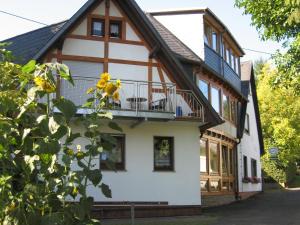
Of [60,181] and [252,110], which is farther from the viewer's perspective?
[252,110]

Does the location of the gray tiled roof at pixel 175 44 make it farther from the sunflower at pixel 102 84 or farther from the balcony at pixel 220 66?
the sunflower at pixel 102 84

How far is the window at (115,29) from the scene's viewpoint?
664 inches

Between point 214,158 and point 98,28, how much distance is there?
7.95 m

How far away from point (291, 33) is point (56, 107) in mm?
11545

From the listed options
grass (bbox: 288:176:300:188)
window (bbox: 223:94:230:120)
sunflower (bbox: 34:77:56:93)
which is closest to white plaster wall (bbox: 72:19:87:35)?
window (bbox: 223:94:230:120)

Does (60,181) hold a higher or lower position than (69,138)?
lower

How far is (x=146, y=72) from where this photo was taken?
17000mm

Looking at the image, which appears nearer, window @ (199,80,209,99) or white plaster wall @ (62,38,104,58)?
white plaster wall @ (62,38,104,58)

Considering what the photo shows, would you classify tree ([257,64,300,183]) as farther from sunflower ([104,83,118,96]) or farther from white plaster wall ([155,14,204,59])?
sunflower ([104,83,118,96])

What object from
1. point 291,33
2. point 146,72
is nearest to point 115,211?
point 146,72

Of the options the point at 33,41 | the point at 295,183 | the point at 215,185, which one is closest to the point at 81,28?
the point at 33,41

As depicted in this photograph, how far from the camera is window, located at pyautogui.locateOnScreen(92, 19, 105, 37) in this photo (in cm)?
1662

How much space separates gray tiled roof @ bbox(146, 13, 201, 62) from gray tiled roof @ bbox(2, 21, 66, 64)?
14.4 ft

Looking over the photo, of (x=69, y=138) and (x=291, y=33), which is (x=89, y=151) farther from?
(x=291, y=33)
